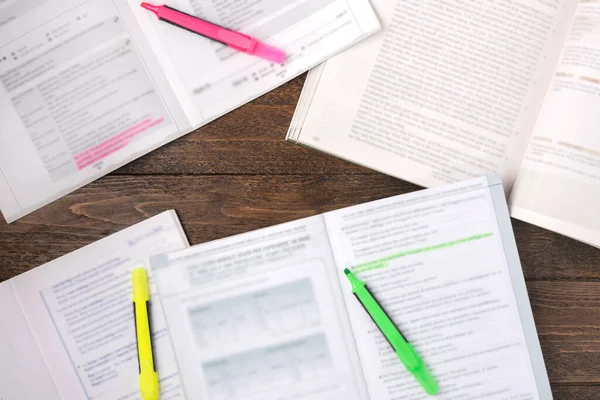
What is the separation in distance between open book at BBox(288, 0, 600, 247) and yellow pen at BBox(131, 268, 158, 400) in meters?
0.25

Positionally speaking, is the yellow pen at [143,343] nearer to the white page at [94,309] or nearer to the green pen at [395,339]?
the white page at [94,309]

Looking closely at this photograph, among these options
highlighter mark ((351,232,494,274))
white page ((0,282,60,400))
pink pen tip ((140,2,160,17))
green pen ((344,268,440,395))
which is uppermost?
pink pen tip ((140,2,160,17))

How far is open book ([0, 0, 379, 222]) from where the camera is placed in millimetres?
601

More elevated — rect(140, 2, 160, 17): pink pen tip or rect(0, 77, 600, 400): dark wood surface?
rect(140, 2, 160, 17): pink pen tip

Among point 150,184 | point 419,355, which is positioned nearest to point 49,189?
point 150,184

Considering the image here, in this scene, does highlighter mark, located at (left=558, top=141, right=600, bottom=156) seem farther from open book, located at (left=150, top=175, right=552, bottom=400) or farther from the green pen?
the green pen

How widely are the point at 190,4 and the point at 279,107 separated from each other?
0.16 m

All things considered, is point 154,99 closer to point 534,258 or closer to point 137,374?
point 137,374

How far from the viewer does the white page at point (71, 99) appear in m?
0.60

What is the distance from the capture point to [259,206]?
2.00 ft

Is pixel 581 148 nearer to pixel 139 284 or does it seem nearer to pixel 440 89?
pixel 440 89

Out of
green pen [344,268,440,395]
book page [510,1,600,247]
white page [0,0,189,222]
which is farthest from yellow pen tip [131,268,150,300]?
book page [510,1,600,247]

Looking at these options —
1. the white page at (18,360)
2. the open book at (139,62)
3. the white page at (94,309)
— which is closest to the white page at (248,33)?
the open book at (139,62)

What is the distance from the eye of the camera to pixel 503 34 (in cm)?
59
